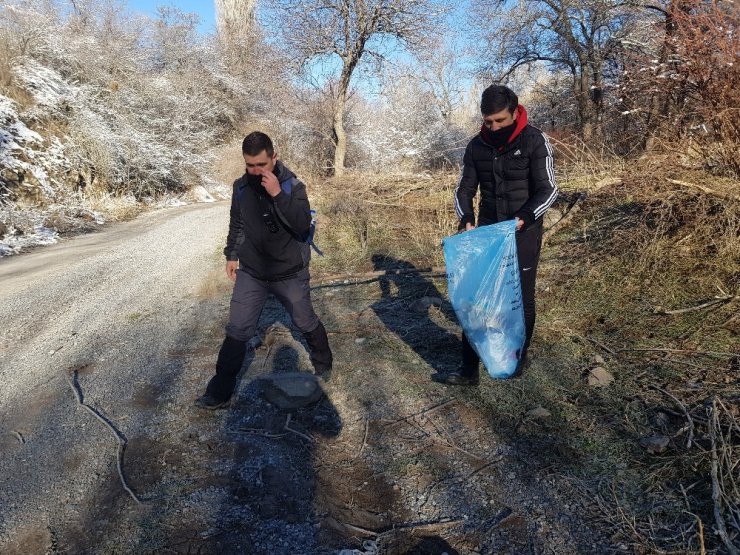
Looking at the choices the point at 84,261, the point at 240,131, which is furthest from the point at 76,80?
the point at 84,261

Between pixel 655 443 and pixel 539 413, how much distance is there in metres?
0.65

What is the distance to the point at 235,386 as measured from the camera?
3.73m

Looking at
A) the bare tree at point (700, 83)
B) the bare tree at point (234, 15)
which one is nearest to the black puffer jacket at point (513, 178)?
the bare tree at point (700, 83)

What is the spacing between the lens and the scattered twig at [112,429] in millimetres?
2665

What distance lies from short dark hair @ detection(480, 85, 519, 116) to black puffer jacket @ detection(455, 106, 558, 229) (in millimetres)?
95

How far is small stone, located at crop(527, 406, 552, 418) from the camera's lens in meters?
3.13

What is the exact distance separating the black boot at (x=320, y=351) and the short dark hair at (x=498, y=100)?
1.86 meters

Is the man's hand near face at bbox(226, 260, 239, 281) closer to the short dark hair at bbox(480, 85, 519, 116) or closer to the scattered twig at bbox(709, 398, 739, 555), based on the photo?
the short dark hair at bbox(480, 85, 519, 116)

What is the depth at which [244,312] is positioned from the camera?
3314mm

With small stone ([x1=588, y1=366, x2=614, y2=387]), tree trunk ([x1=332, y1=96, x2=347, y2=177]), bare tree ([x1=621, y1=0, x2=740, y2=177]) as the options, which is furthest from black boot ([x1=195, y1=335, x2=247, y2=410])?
tree trunk ([x1=332, y1=96, x2=347, y2=177])

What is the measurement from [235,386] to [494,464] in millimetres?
1944

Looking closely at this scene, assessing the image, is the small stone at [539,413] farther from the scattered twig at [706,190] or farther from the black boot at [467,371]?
the scattered twig at [706,190]

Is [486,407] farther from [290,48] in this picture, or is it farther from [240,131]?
[240,131]

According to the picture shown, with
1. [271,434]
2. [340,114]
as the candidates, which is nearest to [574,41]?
[340,114]
